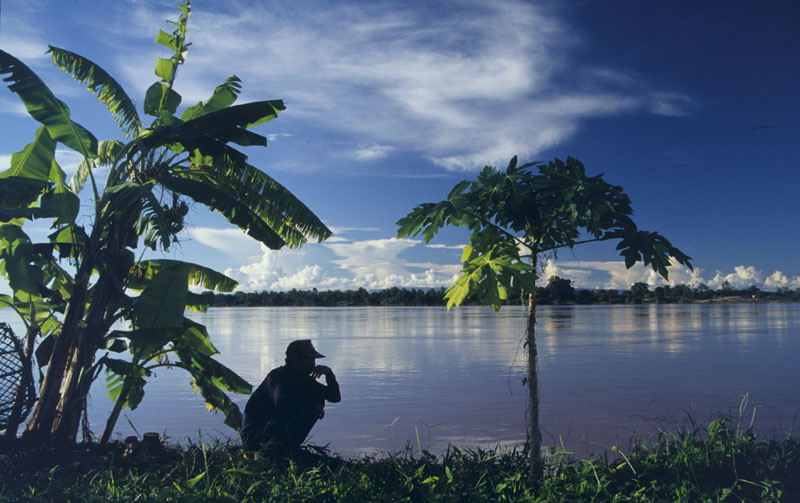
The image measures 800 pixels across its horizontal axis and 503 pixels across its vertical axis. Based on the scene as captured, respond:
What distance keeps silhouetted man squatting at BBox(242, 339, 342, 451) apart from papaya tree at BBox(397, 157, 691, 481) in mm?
1539

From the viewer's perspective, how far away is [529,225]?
15.8 ft

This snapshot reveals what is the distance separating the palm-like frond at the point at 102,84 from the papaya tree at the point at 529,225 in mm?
5621

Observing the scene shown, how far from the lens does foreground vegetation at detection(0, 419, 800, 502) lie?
13.9ft

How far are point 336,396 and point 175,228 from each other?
3.91m

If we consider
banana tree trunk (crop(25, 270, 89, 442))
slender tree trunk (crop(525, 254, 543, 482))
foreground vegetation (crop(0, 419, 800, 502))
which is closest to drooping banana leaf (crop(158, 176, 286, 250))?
banana tree trunk (crop(25, 270, 89, 442))

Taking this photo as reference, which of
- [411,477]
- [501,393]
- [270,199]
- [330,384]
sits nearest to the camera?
[411,477]

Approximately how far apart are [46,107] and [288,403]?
492 cm

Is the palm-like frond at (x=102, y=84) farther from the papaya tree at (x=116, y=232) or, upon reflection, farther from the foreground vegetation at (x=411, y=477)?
the foreground vegetation at (x=411, y=477)

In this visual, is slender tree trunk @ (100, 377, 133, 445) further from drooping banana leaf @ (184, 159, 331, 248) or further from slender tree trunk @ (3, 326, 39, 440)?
drooping banana leaf @ (184, 159, 331, 248)

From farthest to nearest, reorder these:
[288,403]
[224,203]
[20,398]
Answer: [224,203] → [20,398] → [288,403]

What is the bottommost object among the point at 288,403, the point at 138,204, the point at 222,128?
the point at 288,403

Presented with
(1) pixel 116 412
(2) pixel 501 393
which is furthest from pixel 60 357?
(2) pixel 501 393

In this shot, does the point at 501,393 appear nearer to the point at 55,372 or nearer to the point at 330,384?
the point at 330,384

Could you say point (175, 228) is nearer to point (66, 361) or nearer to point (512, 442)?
point (66, 361)
